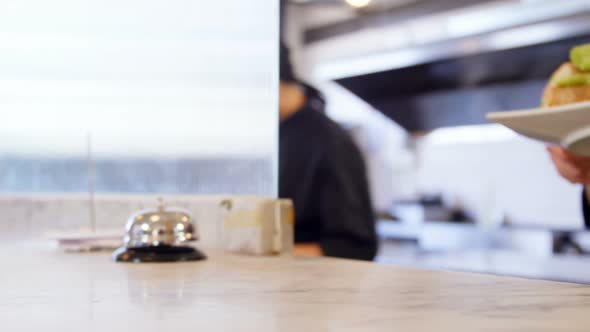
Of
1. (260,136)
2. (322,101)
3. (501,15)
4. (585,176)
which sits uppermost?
(501,15)

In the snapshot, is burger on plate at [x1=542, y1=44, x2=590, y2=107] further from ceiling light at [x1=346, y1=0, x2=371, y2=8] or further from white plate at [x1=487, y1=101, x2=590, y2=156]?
ceiling light at [x1=346, y1=0, x2=371, y2=8]

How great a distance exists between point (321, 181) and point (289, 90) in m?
0.35

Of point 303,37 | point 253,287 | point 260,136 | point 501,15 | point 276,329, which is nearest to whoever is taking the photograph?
point 276,329

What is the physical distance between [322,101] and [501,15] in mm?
707

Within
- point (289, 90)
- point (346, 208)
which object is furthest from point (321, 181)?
point (289, 90)

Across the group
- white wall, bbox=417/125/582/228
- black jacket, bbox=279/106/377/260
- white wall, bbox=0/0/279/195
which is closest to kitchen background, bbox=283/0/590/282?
white wall, bbox=417/125/582/228

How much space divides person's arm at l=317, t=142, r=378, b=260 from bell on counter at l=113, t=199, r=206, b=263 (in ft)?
2.57

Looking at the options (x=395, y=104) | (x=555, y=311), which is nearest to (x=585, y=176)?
(x=555, y=311)

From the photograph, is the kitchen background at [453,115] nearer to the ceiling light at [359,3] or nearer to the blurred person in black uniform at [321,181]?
the ceiling light at [359,3]

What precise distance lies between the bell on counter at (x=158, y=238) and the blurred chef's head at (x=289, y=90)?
3.29ft

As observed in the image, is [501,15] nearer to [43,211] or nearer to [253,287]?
[43,211]

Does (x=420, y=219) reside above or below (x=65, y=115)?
below

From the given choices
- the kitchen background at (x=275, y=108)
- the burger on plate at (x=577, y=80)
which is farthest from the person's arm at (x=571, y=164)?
the kitchen background at (x=275, y=108)

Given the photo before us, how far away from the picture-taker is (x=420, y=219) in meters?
2.95
